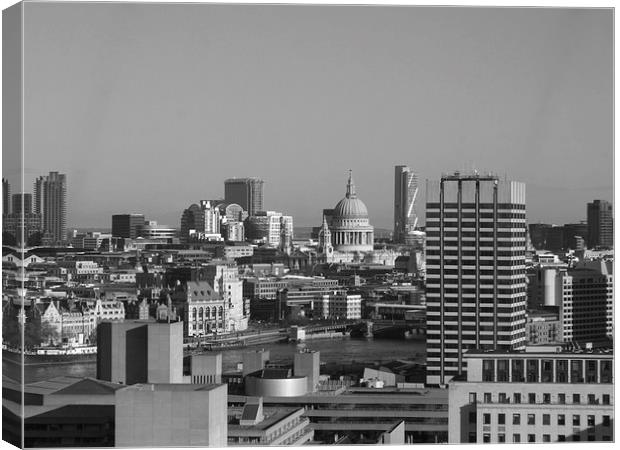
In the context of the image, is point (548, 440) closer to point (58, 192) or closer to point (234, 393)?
point (234, 393)

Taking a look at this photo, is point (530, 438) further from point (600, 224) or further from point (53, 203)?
point (53, 203)

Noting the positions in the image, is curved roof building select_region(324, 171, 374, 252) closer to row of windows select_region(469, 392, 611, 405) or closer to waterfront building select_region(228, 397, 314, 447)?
waterfront building select_region(228, 397, 314, 447)

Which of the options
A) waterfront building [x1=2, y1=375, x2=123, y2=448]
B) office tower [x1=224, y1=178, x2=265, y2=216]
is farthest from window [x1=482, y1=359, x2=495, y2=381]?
office tower [x1=224, y1=178, x2=265, y2=216]

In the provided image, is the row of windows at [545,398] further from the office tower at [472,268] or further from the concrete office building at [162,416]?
the office tower at [472,268]

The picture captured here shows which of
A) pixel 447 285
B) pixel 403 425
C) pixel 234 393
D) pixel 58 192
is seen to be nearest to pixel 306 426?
pixel 403 425

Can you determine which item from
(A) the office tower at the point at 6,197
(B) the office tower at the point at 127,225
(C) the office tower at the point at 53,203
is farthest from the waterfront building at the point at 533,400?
(B) the office tower at the point at 127,225

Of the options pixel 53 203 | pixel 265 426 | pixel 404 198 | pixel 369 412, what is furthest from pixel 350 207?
pixel 265 426
